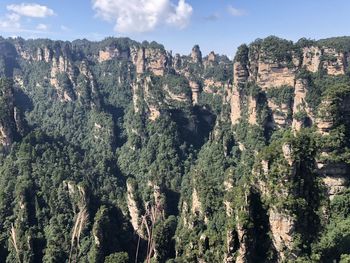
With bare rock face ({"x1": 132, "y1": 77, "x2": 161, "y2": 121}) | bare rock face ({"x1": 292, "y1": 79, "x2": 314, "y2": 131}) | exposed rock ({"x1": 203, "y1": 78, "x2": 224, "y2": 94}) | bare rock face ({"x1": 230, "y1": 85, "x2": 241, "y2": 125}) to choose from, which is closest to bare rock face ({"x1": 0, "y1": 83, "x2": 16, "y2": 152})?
bare rock face ({"x1": 132, "y1": 77, "x2": 161, "y2": 121})

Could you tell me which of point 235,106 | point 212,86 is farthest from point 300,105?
point 212,86

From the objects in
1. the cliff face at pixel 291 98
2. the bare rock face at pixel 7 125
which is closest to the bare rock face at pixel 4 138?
the bare rock face at pixel 7 125

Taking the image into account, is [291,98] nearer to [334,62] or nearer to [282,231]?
[334,62]

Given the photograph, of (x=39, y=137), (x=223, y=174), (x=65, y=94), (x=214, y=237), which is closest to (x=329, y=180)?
(x=214, y=237)

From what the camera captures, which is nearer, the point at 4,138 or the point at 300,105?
the point at 4,138

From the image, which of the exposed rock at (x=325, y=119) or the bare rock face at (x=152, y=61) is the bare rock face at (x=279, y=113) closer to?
the exposed rock at (x=325, y=119)

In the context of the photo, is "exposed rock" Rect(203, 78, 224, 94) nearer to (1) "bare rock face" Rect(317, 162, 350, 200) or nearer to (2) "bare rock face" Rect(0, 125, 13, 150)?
(2) "bare rock face" Rect(0, 125, 13, 150)
